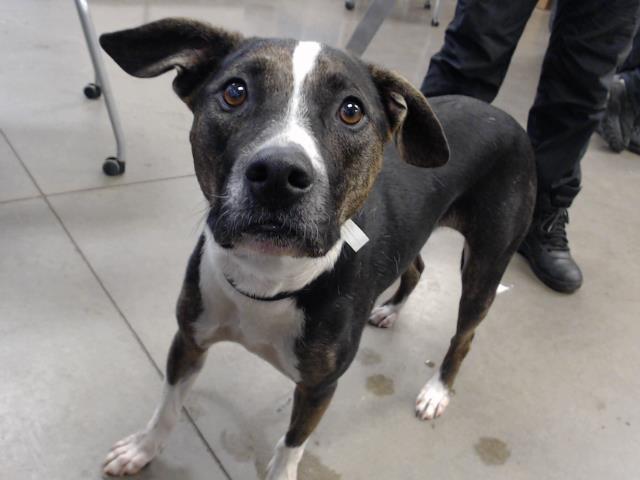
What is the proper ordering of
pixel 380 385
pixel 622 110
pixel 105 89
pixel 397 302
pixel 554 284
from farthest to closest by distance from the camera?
pixel 622 110 → pixel 554 284 → pixel 105 89 → pixel 397 302 → pixel 380 385

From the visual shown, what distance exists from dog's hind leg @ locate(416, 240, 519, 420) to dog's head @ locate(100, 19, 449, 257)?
611mm

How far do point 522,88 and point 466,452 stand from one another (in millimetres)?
4102

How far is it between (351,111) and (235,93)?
258mm

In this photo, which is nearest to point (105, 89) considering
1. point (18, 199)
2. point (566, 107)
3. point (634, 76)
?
point (18, 199)

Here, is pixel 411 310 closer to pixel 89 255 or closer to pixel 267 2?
pixel 89 255

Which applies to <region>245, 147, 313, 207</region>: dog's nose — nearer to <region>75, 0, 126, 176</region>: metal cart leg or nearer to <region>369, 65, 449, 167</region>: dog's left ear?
<region>369, 65, 449, 167</region>: dog's left ear

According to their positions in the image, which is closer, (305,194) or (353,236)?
(305,194)

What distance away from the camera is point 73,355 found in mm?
2047

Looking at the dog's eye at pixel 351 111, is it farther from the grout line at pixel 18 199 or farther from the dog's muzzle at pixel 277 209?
the grout line at pixel 18 199

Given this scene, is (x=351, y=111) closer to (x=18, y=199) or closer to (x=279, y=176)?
(x=279, y=176)

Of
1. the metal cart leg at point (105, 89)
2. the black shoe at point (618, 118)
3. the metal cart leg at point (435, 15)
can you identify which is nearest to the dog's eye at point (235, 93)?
the metal cart leg at point (105, 89)

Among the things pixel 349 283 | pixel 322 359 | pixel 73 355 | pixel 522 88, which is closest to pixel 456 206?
pixel 349 283

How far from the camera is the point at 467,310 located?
2.14 m

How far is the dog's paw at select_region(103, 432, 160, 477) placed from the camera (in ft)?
5.71
